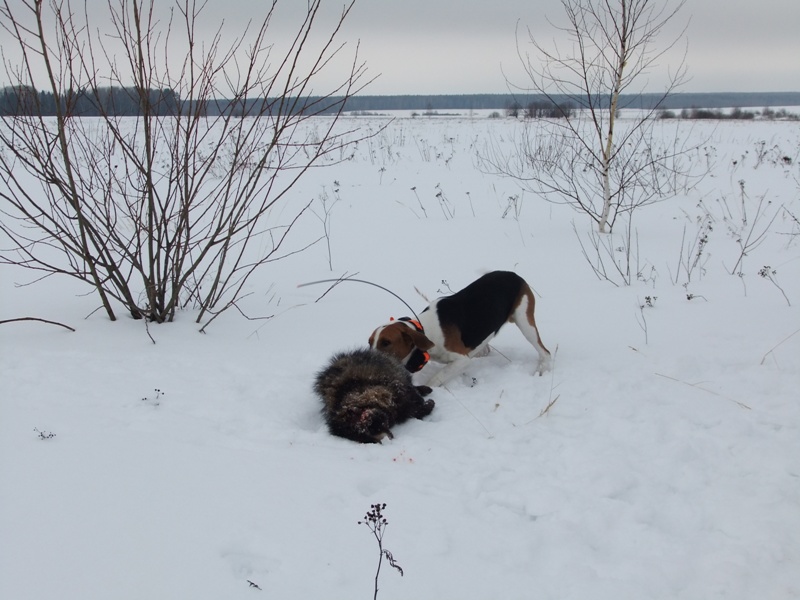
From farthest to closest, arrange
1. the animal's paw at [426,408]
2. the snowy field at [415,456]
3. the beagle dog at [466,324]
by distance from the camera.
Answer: the beagle dog at [466,324]
the animal's paw at [426,408]
the snowy field at [415,456]

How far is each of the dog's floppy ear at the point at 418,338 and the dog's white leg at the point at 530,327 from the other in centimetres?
85

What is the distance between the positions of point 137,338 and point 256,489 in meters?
2.34

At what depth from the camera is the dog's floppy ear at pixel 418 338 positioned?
4.16 metres

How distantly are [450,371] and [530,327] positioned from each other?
2.41 ft

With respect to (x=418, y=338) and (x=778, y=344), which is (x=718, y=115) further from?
→ (x=418, y=338)

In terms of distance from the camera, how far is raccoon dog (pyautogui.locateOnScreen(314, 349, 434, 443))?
3.48 meters

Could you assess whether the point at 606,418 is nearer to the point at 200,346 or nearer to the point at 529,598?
the point at 529,598

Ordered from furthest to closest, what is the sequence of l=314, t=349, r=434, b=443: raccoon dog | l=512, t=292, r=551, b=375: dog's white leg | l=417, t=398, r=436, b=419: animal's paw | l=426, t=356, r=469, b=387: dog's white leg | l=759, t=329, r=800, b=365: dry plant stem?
l=512, t=292, r=551, b=375: dog's white leg < l=426, t=356, r=469, b=387: dog's white leg < l=759, t=329, r=800, b=365: dry plant stem < l=417, t=398, r=436, b=419: animal's paw < l=314, t=349, r=434, b=443: raccoon dog

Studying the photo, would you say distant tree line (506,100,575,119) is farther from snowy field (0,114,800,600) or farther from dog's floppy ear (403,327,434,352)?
dog's floppy ear (403,327,434,352)

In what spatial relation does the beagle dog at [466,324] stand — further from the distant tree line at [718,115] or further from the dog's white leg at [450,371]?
the distant tree line at [718,115]

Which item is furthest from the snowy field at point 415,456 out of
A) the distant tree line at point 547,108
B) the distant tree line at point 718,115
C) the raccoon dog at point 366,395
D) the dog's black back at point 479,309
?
the distant tree line at point 718,115

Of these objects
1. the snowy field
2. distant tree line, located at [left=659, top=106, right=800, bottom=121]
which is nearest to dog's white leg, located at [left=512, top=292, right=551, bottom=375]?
the snowy field

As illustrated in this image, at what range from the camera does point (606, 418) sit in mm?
3604

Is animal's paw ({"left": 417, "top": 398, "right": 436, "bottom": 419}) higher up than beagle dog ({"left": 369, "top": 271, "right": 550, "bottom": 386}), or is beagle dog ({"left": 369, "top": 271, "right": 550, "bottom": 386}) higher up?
beagle dog ({"left": 369, "top": 271, "right": 550, "bottom": 386})
